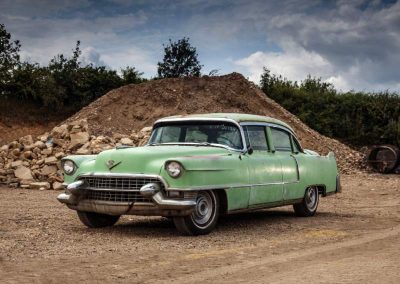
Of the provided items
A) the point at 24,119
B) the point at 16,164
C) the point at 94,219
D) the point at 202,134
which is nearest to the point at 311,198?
the point at 202,134

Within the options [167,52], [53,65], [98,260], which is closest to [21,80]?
[53,65]

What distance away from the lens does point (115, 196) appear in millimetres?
8734

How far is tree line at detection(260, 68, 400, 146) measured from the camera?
101 feet

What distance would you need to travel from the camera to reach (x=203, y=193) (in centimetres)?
874

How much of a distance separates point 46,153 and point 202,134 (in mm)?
10891

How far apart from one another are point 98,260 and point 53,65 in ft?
83.0

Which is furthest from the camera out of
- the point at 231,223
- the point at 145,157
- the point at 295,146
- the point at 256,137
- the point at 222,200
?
the point at 295,146

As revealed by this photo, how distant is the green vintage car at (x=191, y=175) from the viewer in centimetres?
841

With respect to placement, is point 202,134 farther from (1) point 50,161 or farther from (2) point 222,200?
(1) point 50,161

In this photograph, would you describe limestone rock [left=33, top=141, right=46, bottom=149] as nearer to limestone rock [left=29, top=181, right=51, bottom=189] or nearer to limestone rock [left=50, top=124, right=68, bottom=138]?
limestone rock [left=50, top=124, right=68, bottom=138]

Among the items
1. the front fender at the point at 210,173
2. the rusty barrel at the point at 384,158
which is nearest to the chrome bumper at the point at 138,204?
the front fender at the point at 210,173

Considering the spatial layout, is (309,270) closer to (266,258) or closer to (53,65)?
(266,258)

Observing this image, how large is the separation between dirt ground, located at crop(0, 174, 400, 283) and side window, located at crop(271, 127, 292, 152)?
1.24 metres

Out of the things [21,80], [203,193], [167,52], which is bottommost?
[203,193]
